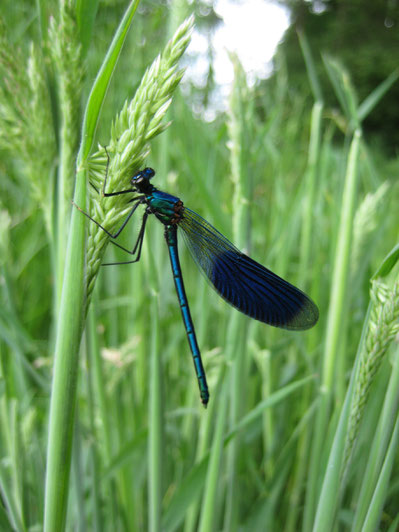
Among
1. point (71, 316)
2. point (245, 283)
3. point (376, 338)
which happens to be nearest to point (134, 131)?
point (71, 316)

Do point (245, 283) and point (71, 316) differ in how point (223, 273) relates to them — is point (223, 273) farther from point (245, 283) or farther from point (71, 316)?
point (71, 316)

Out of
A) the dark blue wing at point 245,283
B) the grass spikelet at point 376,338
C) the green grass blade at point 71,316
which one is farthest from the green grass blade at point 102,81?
the dark blue wing at point 245,283

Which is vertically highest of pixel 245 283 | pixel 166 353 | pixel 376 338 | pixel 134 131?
pixel 134 131

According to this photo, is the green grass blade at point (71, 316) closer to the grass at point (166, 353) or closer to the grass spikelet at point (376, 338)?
the grass at point (166, 353)

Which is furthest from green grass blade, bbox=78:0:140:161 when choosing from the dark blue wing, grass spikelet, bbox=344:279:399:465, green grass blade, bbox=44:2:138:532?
the dark blue wing

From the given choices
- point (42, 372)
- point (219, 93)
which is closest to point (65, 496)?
point (42, 372)

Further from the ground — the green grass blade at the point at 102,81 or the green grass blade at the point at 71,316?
the green grass blade at the point at 102,81

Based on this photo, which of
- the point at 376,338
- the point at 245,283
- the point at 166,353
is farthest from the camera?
the point at 166,353
